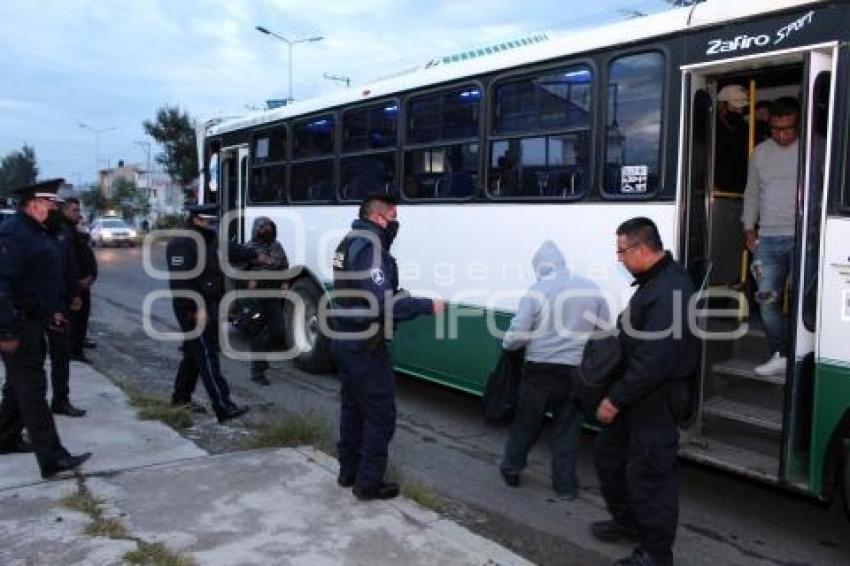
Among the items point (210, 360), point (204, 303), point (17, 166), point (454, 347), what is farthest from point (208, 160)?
point (17, 166)

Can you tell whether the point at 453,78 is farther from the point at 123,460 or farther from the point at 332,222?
the point at 123,460

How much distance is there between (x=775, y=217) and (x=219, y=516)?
367 cm

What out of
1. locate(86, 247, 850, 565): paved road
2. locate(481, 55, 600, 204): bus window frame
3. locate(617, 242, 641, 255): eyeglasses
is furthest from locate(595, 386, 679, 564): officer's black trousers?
locate(481, 55, 600, 204): bus window frame

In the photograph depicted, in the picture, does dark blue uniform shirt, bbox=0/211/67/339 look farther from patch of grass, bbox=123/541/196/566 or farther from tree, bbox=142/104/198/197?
tree, bbox=142/104/198/197

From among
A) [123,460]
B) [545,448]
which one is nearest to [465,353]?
[545,448]

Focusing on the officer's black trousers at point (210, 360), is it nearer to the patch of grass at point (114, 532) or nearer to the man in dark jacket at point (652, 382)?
the patch of grass at point (114, 532)

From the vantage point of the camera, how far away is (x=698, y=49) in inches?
193

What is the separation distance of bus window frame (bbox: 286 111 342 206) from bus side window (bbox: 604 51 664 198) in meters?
3.55

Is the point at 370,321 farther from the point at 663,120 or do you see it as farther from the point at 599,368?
the point at 663,120

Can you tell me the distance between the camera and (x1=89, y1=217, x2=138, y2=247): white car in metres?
39.9

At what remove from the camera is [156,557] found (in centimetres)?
402

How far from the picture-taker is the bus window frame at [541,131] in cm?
553

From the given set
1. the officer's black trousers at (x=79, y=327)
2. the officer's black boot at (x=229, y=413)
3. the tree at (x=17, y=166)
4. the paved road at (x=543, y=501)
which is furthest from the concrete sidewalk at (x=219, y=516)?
the tree at (x=17, y=166)

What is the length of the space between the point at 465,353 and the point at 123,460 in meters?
2.66
